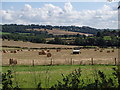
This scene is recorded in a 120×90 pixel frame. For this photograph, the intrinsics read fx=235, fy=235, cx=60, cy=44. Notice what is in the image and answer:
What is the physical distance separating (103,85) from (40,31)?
155 m

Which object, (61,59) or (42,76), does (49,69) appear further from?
(61,59)

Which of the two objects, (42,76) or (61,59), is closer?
(42,76)

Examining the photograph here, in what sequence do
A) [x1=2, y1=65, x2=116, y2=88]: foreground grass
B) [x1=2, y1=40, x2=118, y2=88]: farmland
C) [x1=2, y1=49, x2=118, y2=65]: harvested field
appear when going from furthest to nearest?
[x1=2, y1=49, x2=118, y2=65]: harvested field
[x1=2, y1=40, x2=118, y2=88]: farmland
[x1=2, y1=65, x2=116, y2=88]: foreground grass

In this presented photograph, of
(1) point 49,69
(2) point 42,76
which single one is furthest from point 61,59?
(2) point 42,76

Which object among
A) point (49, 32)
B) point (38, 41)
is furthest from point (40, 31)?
point (38, 41)

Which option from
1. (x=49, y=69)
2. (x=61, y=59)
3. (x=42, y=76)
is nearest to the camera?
(x=42, y=76)

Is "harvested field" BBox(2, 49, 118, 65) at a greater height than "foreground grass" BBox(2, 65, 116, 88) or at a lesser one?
lesser

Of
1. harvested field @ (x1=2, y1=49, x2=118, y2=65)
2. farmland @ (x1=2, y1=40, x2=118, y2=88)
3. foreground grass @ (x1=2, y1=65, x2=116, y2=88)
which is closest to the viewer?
foreground grass @ (x1=2, y1=65, x2=116, y2=88)

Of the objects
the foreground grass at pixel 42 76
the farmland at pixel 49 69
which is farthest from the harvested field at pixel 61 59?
the foreground grass at pixel 42 76

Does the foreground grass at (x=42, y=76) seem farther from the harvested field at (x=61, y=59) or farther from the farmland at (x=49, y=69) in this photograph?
the harvested field at (x=61, y=59)

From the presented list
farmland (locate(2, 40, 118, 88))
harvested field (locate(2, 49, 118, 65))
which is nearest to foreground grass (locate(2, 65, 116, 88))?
farmland (locate(2, 40, 118, 88))

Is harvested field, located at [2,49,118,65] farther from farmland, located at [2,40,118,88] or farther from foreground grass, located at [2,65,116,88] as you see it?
foreground grass, located at [2,65,116,88]

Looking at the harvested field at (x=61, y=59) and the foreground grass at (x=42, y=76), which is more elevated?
the foreground grass at (x=42, y=76)

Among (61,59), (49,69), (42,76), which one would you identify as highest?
(42,76)
